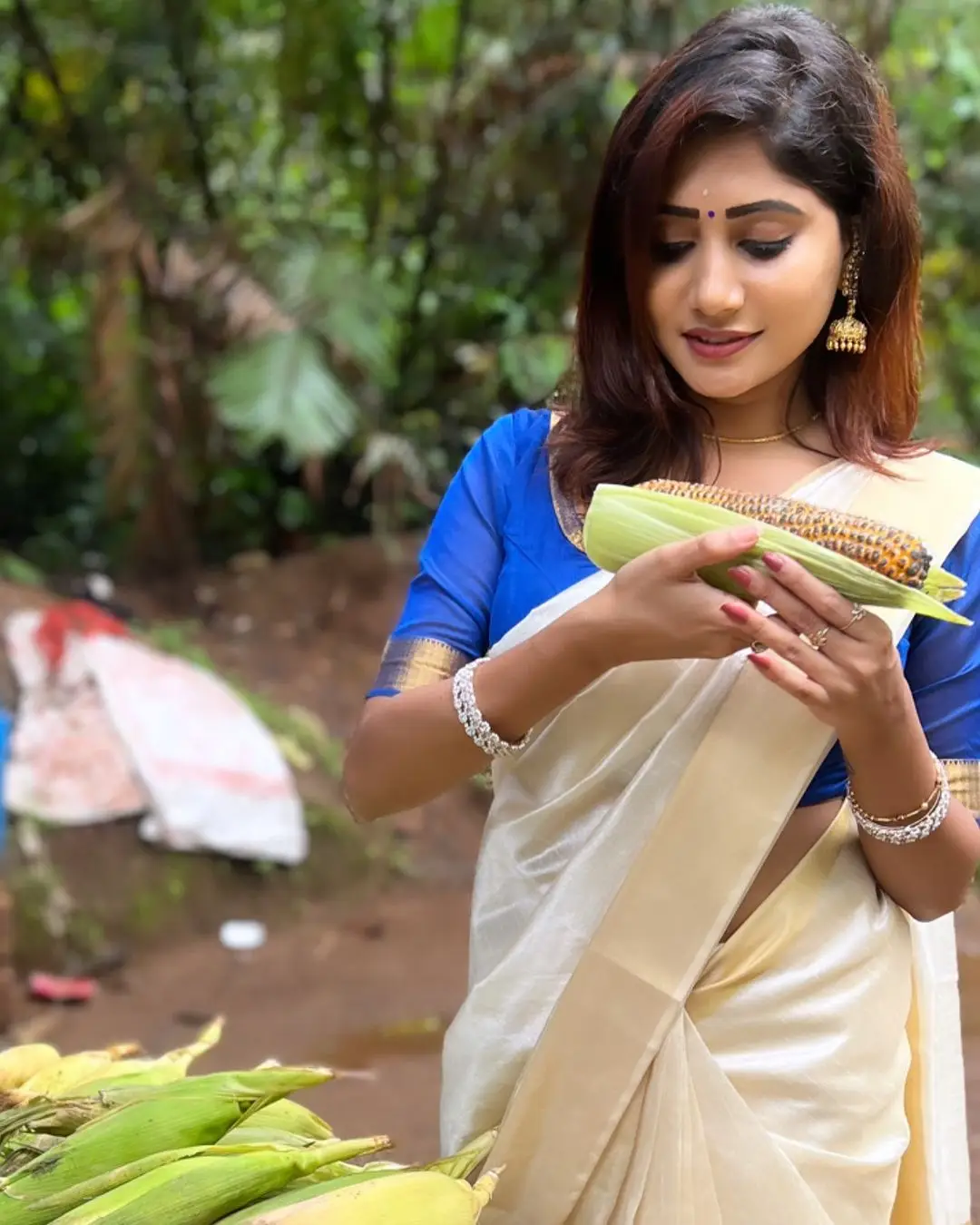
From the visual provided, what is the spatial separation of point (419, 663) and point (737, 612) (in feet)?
1.20

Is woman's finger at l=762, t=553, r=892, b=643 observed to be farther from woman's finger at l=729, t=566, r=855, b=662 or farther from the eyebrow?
the eyebrow

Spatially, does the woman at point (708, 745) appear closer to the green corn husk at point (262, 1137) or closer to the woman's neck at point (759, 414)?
the woman's neck at point (759, 414)

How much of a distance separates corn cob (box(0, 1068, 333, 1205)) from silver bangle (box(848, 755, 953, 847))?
53cm

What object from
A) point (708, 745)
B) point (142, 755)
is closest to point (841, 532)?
point (708, 745)

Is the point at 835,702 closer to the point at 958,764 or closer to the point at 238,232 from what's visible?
the point at 958,764

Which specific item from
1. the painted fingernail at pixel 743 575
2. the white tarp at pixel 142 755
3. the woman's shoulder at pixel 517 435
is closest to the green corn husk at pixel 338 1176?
the painted fingernail at pixel 743 575

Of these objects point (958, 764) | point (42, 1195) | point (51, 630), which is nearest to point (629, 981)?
point (958, 764)

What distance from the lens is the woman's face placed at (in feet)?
3.83

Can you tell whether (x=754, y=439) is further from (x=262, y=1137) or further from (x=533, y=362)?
(x=533, y=362)

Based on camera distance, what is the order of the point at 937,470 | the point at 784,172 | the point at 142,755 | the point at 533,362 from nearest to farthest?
the point at 784,172 → the point at 937,470 → the point at 142,755 → the point at 533,362

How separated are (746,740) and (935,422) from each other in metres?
4.60

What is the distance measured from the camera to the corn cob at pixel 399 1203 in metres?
0.91

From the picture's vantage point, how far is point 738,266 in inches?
46.3

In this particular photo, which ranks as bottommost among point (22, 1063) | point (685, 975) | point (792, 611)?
point (22, 1063)
